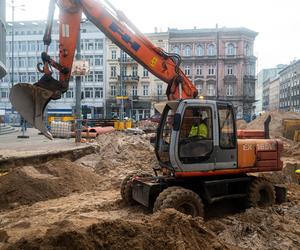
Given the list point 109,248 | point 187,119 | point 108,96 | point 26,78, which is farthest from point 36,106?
point 26,78

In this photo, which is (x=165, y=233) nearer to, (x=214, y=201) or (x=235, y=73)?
(x=214, y=201)

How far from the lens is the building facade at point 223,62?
6400 centimetres

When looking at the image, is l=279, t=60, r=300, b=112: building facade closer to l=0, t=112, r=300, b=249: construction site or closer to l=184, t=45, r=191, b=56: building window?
l=184, t=45, r=191, b=56: building window

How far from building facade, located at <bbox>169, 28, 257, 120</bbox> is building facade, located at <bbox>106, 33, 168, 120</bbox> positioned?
183 inches

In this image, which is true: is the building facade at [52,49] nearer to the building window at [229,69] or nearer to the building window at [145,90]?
the building window at [145,90]

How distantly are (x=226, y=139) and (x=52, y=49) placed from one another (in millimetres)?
56953

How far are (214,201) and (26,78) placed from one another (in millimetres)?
63843

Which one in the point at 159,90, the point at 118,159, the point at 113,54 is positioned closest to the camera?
the point at 118,159

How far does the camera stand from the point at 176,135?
7324 mm

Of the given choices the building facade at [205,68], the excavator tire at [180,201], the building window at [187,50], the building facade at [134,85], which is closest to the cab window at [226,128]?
the excavator tire at [180,201]

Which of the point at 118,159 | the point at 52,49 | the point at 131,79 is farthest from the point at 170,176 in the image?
the point at 131,79

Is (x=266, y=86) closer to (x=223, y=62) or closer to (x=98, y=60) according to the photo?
(x=223, y=62)

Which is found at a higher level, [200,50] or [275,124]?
[200,50]

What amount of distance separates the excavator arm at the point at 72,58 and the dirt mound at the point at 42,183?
2.06 metres
